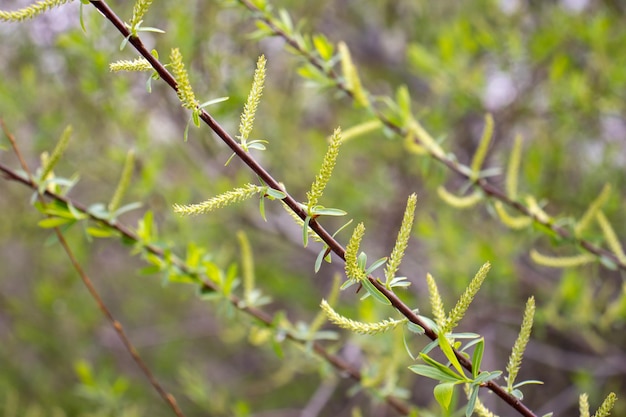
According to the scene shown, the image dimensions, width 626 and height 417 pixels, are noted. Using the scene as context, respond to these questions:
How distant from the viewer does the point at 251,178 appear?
7.88ft

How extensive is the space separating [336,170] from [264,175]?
2071 millimetres

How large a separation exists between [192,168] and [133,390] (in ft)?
4.31

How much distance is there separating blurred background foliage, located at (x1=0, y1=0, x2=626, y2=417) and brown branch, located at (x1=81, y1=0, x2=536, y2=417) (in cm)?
50

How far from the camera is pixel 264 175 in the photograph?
53 centimetres

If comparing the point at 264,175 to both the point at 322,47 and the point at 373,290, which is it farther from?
the point at 322,47

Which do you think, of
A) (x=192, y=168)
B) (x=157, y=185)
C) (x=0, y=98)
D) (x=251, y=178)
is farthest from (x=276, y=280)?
(x=0, y=98)

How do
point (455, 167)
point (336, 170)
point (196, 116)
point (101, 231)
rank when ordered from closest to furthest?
1. point (196, 116)
2. point (101, 231)
3. point (455, 167)
4. point (336, 170)

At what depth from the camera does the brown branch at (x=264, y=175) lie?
50 centimetres

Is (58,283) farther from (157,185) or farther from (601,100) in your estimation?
(601,100)

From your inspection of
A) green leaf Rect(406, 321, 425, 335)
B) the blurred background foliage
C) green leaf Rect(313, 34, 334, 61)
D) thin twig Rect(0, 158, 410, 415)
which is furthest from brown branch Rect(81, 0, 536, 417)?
green leaf Rect(313, 34, 334, 61)

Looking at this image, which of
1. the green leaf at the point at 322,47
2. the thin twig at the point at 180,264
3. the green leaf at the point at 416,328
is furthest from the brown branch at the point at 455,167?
the green leaf at the point at 416,328

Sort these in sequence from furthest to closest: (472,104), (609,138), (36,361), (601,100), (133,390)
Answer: (36,361), (133,390), (609,138), (472,104), (601,100)

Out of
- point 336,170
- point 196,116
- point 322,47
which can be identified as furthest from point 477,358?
point 336,170

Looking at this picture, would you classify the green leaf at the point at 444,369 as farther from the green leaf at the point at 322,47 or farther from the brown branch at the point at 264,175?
the green leaf at the point at 322,47
